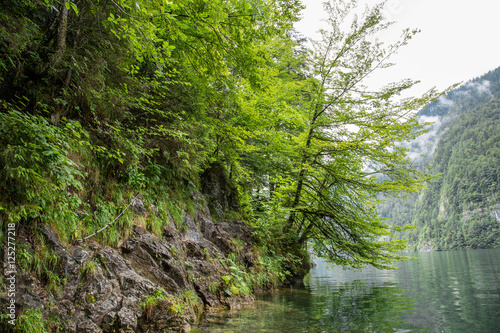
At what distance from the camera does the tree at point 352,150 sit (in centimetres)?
906

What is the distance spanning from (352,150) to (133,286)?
7.88 m

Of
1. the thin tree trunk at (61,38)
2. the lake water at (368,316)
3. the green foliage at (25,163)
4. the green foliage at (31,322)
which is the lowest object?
the lake water at (368,316)

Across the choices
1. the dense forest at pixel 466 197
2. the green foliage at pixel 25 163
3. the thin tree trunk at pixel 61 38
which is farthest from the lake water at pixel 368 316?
the dense forest at pixel 466 197

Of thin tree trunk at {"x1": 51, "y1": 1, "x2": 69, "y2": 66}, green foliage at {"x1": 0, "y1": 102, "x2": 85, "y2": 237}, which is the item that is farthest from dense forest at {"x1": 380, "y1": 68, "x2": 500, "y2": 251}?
green foliage at {"x1": 0, "y1": 102, "x2": 85, "y2": 237}

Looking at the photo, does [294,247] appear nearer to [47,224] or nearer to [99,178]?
[99,178]

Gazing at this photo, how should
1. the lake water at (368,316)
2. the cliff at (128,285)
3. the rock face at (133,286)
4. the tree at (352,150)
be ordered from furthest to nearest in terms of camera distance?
the tree at (352,150), the lake water at (368,316), the rock face at (133,286), the cliff at (128,285)

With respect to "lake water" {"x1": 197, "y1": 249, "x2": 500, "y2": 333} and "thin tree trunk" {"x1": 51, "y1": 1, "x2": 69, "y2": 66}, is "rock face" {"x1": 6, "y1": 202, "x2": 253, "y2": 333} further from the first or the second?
"thin tree trunk" {"x1": 51, "y1": 1, "x2": 69, "y2": 66}

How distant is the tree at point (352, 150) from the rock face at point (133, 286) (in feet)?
17.0

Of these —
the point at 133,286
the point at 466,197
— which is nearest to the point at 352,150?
the point at 133,286

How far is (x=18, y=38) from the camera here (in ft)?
12.7

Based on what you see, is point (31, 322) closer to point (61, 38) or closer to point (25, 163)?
point (25, 163)

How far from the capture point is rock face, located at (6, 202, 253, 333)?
3.38 metres

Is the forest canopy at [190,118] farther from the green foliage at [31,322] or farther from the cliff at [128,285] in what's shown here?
the green foliage at [31,322]

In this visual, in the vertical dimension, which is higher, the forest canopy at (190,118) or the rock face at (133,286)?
the forest canopy at (190,118)
